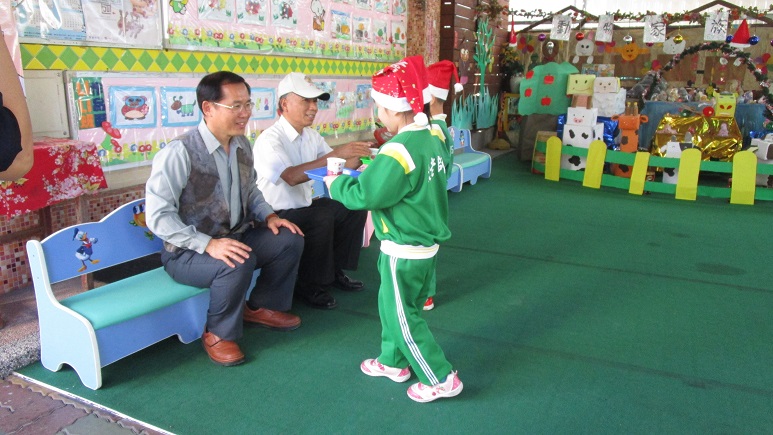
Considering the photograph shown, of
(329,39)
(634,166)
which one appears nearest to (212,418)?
(329,39)

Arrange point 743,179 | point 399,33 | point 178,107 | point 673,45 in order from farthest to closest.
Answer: point 673,45 < point 399,33 < point 743,179 < point 178,107

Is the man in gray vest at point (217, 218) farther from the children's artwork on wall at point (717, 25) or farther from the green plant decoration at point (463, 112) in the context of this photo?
the children's artwork on wall at point (717, 25)

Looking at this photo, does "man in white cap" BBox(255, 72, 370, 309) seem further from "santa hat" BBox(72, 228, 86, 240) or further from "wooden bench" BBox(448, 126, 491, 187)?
"wooden bench" BBox(448, 126, 491, 187)

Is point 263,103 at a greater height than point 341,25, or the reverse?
point 341,25

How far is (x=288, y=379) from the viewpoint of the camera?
8.07ft

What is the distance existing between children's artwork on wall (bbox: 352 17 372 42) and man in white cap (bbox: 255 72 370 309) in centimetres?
279

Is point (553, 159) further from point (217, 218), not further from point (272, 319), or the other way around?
point (217, 218)

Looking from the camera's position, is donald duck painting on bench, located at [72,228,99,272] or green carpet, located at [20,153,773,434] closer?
green carpet, located at [20,153,773,434]

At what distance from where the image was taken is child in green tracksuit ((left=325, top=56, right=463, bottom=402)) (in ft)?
7.04

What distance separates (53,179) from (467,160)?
14.6ft

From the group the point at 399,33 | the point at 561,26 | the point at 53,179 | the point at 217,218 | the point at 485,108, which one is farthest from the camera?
the point at 485,108

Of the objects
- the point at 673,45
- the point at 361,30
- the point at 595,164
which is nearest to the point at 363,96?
the point at 361,30

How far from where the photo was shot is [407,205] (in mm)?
2229

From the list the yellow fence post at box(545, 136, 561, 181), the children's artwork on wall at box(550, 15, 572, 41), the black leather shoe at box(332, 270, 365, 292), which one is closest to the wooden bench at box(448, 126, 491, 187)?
the yellow fence post at box(545, 136, 561, 181)
